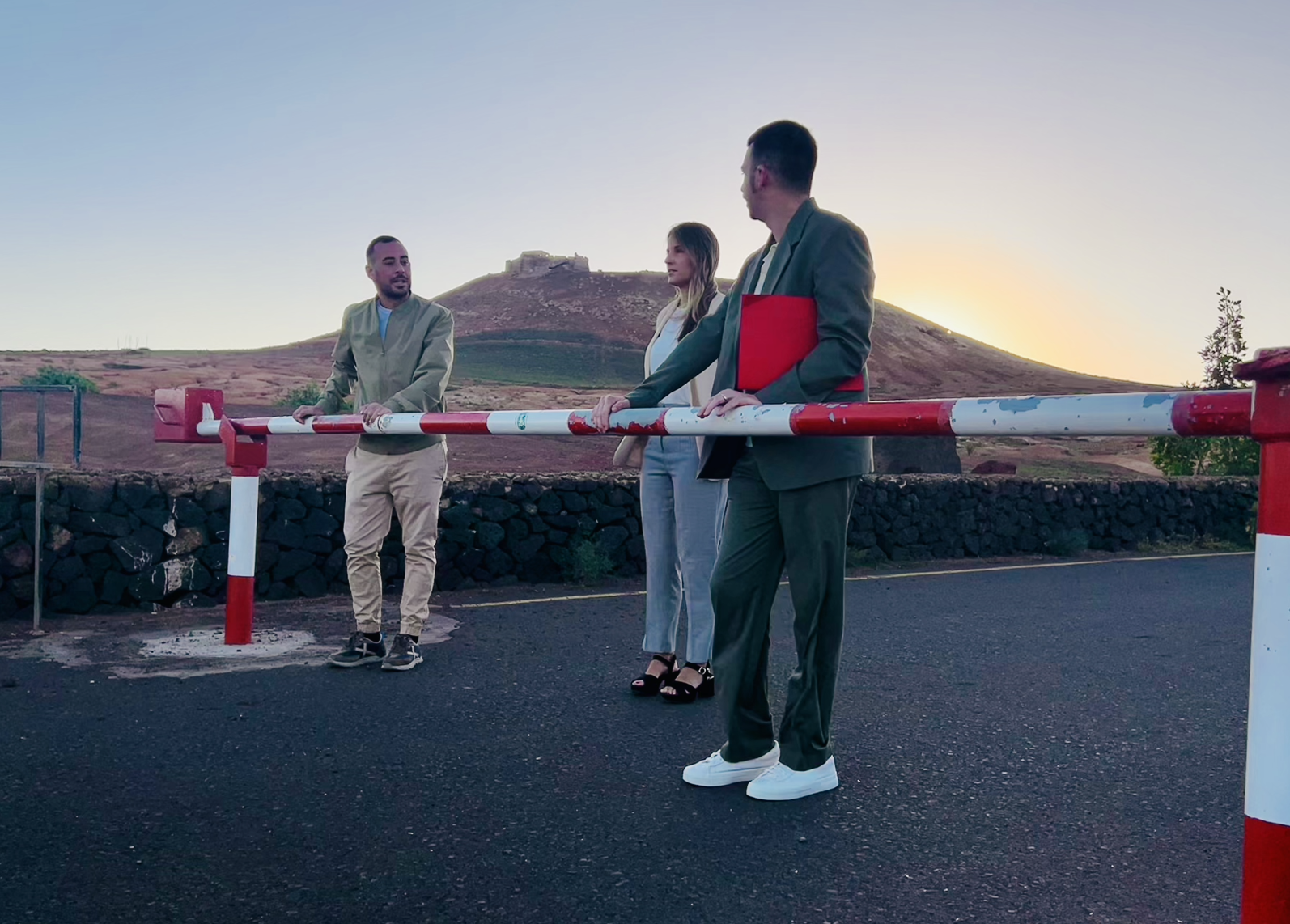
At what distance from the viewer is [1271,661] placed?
6.60 ft

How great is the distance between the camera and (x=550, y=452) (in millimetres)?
28891

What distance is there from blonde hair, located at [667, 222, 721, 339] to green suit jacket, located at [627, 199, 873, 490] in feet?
3.69

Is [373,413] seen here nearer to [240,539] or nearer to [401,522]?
[401,522]

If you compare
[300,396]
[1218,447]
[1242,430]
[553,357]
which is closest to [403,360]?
[1242,430]

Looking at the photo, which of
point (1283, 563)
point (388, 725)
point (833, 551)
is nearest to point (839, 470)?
point (833, 551)

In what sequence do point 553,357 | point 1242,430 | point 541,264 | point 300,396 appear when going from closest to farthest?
point 1242,430, point 300,396, point 553,357, point 541,264

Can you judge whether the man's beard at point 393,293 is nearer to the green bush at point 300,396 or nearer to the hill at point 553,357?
the hill at point 553,357

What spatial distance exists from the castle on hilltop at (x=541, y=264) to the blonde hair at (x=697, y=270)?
104747 millimetres

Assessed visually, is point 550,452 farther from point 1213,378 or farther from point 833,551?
point 833,551

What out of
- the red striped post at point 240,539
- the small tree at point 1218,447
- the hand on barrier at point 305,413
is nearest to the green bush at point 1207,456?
the small tree at point 1218,447

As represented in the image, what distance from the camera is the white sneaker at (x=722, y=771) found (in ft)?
12.2

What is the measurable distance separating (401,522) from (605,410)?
2019mm

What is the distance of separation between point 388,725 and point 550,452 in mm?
24551

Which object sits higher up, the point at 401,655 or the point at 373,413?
the point at 373,413
